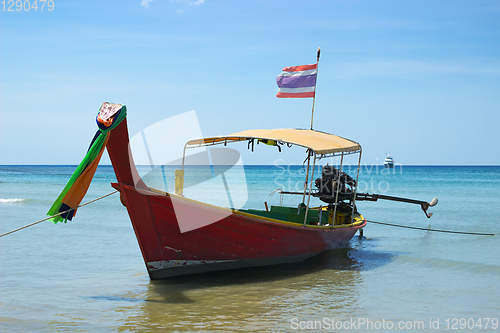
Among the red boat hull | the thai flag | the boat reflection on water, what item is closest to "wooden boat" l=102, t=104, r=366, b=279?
the red boat hull

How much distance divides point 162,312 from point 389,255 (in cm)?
662

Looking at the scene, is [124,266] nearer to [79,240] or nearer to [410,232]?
[79,240]

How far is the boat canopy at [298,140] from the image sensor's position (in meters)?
8.30

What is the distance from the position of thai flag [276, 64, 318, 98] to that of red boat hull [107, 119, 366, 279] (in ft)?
11.6

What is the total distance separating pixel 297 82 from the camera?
10.2m

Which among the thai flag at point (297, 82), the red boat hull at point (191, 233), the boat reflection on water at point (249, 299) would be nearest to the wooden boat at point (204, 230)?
the red boat hull at point (191, 233)

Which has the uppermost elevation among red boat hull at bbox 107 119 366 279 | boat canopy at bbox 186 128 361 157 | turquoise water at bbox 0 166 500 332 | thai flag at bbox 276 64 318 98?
thai flag at bbox 276 64 318 98

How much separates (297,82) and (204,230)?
15.8 feet

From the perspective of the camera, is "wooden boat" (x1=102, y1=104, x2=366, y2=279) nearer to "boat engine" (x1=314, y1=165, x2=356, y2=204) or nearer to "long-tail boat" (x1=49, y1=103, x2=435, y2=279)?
"long-tail boat" (x1=49, y1=103, x2=435, y2=279)

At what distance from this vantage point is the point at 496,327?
5.75 meters

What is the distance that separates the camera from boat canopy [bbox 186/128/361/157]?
27.2 ft

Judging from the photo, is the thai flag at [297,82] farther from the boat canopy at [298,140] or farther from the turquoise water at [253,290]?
the turquoise water at [253,290]

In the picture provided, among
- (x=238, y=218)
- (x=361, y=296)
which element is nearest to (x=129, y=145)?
(x=238, y=218)

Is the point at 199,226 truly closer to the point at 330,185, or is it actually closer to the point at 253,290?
the point at 253,290
